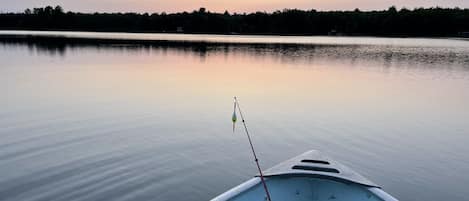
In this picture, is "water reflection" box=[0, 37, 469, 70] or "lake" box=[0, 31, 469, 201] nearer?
"lake" box=[0, 31, 469, 201]

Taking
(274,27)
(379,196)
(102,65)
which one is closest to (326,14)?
(274,27)

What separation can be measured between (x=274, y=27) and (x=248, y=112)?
148981mm

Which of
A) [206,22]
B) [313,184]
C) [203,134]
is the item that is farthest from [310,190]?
[206,22]

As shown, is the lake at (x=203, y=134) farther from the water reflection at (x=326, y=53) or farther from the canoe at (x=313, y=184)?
the water reflection at (x=326, y=53)

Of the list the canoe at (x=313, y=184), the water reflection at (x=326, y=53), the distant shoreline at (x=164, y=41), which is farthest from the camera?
the distant shoreline at (x=164, y=41)

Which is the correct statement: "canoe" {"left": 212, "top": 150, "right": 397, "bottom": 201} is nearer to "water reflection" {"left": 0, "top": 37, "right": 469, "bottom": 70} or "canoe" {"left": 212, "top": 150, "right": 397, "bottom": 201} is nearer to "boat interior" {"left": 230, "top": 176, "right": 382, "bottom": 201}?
"boat interior" {"left": 230, "top": 176, "right": 382, "bottom": 201}

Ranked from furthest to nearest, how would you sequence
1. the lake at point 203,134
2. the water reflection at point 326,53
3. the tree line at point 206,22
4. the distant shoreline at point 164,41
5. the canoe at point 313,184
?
the tree line at point 206,22 < the distant shoreline at point 164,41 < the water reflection at point 326,53 < the lake at point 203,134 < the canoe at point 313,184

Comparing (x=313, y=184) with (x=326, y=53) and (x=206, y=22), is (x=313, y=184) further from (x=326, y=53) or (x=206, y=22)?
(x=206, y=22)

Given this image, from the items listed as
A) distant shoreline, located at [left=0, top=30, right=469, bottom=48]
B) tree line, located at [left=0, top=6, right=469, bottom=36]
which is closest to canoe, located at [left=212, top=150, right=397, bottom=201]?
distant shoreline, located at [left=0, top=30, right=469, bottom=48]

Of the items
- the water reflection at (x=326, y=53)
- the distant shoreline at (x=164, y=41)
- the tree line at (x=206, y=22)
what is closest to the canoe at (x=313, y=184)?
the water reflection at (x=326, y=53)

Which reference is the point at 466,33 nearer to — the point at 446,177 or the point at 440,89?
the point at 440,89

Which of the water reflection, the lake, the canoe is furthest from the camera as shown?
the water reflection

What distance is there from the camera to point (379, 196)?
5812 millimetres

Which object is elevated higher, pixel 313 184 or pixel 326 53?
pixel 313 184
